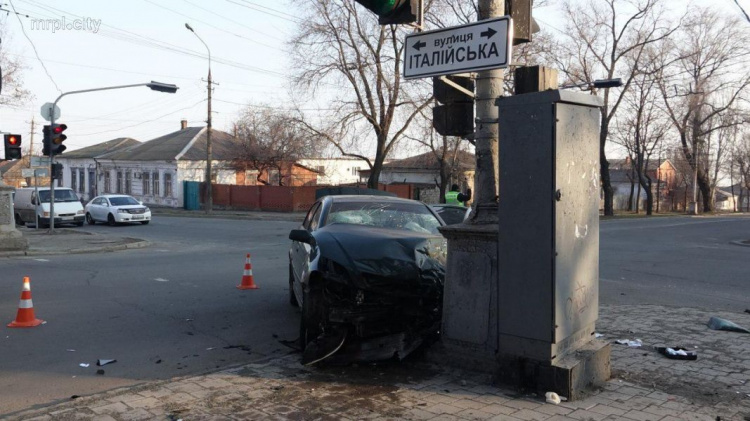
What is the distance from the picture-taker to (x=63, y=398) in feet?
16.5

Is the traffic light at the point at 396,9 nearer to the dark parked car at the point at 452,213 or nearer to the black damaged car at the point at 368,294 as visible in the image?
the black damaged car at the point at 368,294

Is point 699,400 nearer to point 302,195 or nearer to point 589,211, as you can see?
point 589,211

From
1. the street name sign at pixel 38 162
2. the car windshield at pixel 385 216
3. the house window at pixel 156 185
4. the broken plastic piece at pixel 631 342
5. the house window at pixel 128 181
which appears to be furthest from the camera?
the house window at pixel 128 181

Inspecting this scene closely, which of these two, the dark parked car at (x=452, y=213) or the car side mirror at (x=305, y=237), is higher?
the dark parked car at (x=452, y=213)

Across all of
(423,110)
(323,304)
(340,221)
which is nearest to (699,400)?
(323,304)

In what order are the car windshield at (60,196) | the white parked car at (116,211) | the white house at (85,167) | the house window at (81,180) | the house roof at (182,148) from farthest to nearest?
the house window at (81,180)
the white house at (85,167)
the house roof at (182,148)
the white parked car at (116,211)
the car windshield at (60,196)

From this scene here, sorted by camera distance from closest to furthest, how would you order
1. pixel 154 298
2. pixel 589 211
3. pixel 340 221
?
pixel 589 211 < pixel 340 221 < pixel 154 298

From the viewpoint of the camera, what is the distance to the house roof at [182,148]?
51.1 metres

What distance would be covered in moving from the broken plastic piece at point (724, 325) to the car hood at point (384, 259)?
3.45m

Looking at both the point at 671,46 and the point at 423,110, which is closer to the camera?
the point at 423,110

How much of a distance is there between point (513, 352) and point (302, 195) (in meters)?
39.3

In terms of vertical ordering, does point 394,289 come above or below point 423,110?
below

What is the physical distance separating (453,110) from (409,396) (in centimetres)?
253

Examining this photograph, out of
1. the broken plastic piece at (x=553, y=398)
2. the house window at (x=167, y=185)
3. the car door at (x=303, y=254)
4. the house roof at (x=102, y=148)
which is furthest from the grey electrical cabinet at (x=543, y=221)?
the house roof at (x=102, y=148)
